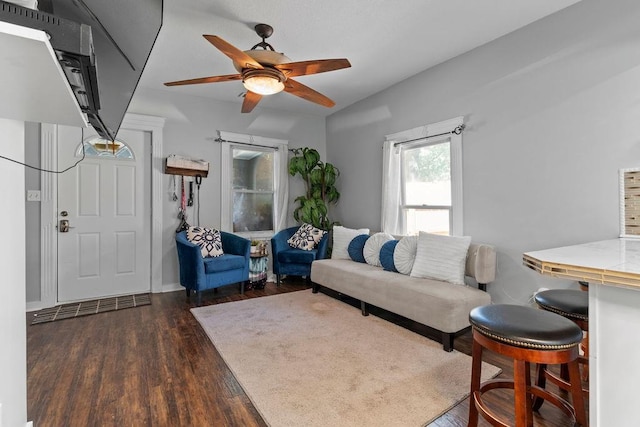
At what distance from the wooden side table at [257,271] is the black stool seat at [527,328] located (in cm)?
317

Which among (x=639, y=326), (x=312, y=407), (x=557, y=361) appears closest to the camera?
(x=639, y=326)

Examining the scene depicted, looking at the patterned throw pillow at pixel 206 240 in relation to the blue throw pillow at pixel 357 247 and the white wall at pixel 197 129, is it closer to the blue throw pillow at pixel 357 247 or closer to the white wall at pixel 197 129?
the white wall at pixel 197 129

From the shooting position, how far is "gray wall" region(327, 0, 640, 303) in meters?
2.19

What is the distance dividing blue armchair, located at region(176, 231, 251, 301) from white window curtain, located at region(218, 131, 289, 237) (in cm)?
63

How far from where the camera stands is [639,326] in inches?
35.8

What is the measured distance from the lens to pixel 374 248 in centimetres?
362

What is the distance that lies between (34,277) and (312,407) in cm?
356

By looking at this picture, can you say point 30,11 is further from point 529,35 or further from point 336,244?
point 336,244

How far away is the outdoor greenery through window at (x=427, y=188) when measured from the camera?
136 inches

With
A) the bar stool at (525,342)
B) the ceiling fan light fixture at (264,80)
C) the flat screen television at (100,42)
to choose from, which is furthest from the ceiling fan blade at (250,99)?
the bar stool at (525,342)

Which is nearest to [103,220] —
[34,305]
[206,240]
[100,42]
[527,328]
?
[34,305]

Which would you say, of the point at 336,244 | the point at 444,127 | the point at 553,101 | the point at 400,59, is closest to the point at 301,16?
the point at 400,59

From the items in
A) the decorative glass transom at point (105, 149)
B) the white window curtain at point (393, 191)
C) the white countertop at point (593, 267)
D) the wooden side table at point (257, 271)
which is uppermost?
the decorative glass transom at point (105, 149)

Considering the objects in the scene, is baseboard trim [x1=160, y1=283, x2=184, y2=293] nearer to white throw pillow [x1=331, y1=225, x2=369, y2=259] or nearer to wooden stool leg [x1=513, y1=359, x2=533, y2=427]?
white throw pillow [x1=331, y1=225, x2=369, y2=259]
